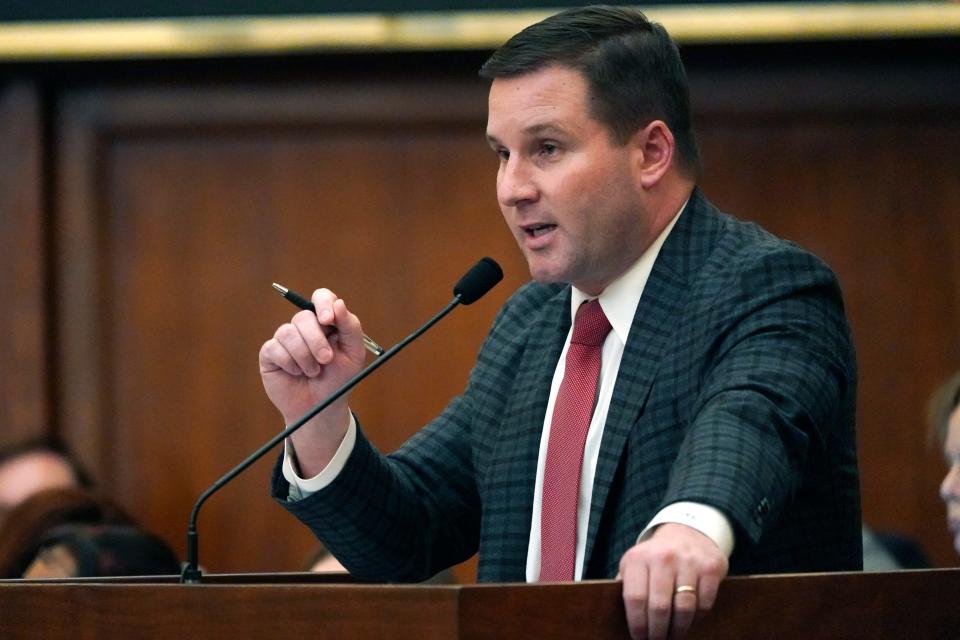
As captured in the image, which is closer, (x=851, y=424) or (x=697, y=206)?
(x=851, y=424)

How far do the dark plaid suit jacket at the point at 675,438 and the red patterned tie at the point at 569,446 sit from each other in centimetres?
5

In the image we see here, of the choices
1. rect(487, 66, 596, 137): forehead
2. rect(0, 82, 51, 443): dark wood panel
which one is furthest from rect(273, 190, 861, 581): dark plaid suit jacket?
rect(0, 82, 51, 443): dark wood panel

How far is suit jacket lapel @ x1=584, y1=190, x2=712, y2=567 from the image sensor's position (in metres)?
1.94

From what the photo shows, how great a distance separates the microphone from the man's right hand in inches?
1.8

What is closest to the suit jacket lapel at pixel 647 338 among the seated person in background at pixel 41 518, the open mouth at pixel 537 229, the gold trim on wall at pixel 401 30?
the open mouth at pixel 537 229

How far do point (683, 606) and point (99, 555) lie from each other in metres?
1.86

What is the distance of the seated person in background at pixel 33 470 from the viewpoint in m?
4.06

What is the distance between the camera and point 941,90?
13.7 feet

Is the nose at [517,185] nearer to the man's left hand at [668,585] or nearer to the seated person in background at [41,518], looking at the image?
the man's left hand at [668,585]

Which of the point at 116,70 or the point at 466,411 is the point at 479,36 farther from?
the point at 466,411

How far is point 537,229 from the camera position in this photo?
2145 mm

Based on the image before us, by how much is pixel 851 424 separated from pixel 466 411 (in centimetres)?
61

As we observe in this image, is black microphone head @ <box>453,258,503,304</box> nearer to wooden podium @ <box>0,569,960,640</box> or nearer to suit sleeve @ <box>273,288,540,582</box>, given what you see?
suit sleeve @ <box>273,288,540,582</box>

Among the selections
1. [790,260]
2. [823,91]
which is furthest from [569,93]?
[823,91]
